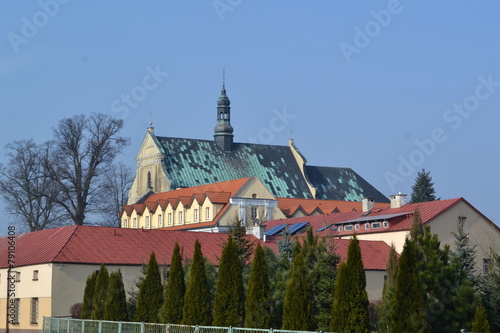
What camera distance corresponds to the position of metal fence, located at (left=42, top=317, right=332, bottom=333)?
31.0 m

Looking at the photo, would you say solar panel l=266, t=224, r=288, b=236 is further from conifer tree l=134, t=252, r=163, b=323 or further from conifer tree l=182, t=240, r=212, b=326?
conifer tree l=182, t=240, r=212, b=326

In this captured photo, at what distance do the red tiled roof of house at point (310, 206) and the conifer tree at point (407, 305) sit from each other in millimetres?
76257

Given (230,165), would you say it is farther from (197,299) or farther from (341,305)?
(341,305)

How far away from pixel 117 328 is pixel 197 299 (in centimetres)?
369

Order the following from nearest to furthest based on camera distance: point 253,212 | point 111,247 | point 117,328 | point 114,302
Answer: point 117,328 < point 114,302 < point 111,247 < point 253,212

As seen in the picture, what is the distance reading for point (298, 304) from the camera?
34656 millimetres

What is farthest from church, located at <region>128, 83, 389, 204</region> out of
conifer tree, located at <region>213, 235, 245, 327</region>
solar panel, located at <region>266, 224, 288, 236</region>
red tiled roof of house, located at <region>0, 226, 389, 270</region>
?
conifer tree, located at <region>213, 235, 245, 327</region>

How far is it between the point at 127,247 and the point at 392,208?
21.6 meters

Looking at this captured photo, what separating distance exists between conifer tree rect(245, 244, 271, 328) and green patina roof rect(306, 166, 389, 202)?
92028 millimetres

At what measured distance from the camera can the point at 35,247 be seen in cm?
5809

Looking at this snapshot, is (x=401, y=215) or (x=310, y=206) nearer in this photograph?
(x=401, y=215)

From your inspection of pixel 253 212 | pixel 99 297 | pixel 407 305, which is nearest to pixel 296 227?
pixel 253 212

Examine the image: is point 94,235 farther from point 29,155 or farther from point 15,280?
point 29,155

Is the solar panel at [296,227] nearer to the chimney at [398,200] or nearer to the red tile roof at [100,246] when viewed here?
the chimney at [398,200]
